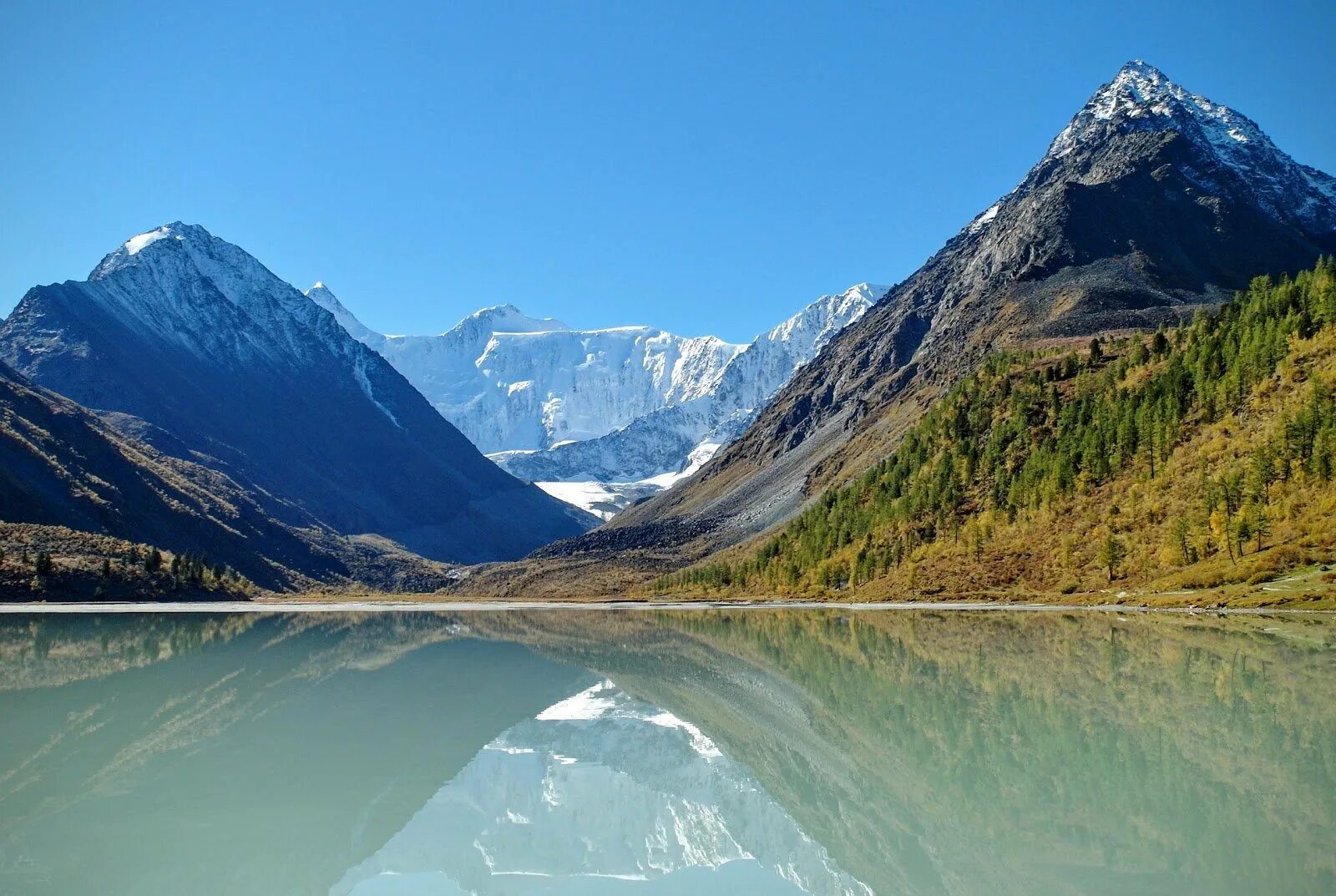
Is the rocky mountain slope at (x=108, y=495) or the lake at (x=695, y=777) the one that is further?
the rocky mountain slope at (x=108, y=495)

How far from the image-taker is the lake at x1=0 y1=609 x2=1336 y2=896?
12.5m

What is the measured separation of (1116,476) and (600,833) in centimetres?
7053

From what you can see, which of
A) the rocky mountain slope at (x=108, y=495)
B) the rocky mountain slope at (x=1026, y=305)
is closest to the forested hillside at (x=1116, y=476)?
the rocky mountain slope at (x=1026, y=305)

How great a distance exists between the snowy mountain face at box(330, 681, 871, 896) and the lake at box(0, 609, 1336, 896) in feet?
0.22

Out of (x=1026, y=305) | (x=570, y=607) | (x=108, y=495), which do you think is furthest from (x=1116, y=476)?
(x=108, y=495)

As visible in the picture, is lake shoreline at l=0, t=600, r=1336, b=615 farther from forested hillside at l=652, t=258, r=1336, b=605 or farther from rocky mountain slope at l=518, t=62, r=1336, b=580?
rocky mountain slope at l=518, t=62, r=1336, b=580

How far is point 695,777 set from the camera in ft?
65.4

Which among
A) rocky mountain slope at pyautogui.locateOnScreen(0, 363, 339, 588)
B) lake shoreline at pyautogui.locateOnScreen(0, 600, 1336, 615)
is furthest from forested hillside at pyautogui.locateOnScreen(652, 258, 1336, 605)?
rocky mountain slope at pyautogui.locateOnScreen(0, 363, 339, 588)

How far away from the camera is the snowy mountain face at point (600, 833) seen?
1322cm

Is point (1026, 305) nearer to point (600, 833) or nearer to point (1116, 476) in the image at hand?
point (1116, 476)

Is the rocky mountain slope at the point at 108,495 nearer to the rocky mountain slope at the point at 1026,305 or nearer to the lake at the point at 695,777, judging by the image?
the rocky mountain slope at the point at 1026,305

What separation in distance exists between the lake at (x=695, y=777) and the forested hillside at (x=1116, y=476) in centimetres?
2509

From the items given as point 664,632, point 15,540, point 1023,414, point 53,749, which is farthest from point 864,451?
point 53,749

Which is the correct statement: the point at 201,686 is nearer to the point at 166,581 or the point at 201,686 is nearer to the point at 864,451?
the point at 166,581
